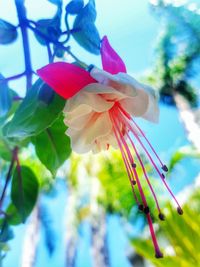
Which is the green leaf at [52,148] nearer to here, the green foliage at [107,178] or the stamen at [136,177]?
the stamen at [136,177]

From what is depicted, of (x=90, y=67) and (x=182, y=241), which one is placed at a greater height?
(x=90, y=67)

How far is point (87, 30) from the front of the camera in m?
0.37

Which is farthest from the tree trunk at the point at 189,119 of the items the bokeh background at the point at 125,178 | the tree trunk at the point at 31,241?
the tree trunk at the point at 31,241

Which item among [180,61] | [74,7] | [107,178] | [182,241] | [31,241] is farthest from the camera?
[180,61]

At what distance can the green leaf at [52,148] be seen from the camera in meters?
0.41

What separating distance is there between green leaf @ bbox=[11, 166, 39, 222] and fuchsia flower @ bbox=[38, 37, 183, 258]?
0.53 ft

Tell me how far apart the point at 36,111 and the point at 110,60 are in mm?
67

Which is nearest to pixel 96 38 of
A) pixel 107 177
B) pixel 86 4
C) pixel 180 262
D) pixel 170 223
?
pixel 86 4

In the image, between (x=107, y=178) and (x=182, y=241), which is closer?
(x=182, y=241)

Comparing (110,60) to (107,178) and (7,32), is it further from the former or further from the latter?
(107,178)

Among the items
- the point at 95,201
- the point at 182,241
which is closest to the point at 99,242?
the point at 95,201

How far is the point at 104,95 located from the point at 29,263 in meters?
6.43

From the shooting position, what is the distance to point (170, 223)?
2.23m

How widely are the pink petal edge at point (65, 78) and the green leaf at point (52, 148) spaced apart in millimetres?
116
